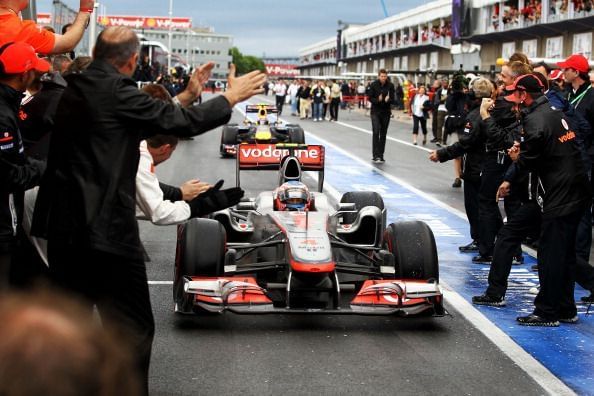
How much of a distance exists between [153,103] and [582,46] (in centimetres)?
4544

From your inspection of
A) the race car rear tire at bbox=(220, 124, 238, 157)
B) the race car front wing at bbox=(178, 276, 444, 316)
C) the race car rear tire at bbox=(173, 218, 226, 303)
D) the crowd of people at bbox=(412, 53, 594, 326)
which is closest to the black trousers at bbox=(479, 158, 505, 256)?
the crowd of people at bbox=(412, 53, 594, 326)

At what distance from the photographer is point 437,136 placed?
94.3 ft

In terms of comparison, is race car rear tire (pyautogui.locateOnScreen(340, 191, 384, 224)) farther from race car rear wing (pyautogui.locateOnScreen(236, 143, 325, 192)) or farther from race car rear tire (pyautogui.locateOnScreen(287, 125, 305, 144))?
race car rear tire (pyautogui.locateOnScreen(287, 125, 305, 144))

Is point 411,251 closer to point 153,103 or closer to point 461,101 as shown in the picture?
point 153,103

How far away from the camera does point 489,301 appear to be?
8422 millimetres

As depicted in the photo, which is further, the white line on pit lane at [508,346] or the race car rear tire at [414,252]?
the race car rear tire at [414,252]

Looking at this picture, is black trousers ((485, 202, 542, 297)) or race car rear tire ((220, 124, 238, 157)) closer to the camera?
black trousers ((485, 202, 542, 297))

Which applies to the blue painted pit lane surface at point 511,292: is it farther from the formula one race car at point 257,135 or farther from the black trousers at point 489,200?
the formula one race car at point 257,135

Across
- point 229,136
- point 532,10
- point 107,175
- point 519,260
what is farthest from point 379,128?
point 532,10

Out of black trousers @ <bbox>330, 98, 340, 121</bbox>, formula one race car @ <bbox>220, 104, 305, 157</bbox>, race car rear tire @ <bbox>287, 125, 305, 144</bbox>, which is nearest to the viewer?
race car rear tire @ <bbox>287, 125, 305, 144</bbox>

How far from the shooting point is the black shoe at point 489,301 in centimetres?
841

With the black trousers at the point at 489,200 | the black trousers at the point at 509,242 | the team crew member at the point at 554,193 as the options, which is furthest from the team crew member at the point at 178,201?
the black trousers at the point at 489,200

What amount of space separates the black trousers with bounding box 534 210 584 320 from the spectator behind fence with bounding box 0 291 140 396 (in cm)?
393

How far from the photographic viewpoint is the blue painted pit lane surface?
6715mm
